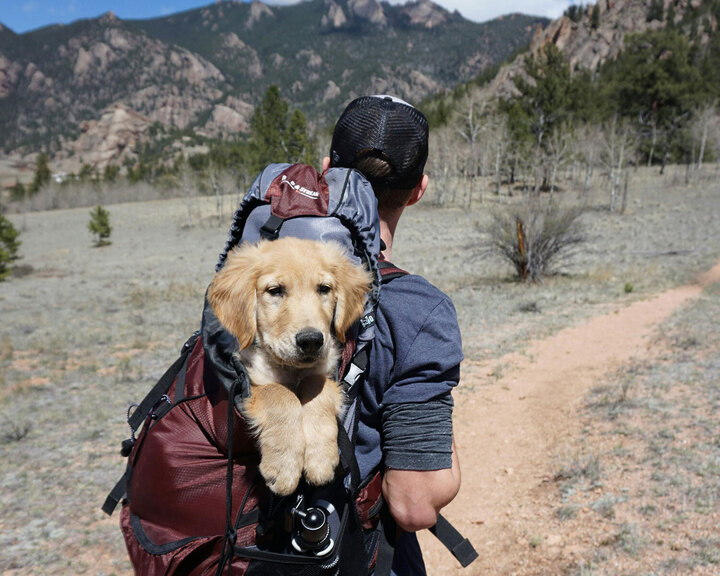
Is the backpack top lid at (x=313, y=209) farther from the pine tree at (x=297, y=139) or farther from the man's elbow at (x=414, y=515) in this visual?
the pine tree at (x=297, y=139)

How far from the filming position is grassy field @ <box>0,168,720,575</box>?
4.71 meters

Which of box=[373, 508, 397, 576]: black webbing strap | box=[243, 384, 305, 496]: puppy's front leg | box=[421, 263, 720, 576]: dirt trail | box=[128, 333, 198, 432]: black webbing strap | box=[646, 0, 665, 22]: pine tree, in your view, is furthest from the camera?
box=[646, 0, 665, 22]: pine tree

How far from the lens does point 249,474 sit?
66.1 inches

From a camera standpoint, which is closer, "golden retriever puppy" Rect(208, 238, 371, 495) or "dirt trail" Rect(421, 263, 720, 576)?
"golden retriever puppy" Rect(208, 238, 371, 495)

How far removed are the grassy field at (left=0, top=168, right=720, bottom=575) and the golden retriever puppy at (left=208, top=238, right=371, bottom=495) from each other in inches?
144

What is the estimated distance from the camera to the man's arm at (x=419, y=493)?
1.65 m

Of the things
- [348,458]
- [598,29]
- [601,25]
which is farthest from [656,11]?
[348,458]

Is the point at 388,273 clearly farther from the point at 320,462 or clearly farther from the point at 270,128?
the point at 270,128

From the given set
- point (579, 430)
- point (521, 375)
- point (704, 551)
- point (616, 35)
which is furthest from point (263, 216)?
point (616, 35)

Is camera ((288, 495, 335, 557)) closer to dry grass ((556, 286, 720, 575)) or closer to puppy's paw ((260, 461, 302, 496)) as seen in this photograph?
puppy's paw ((260, 461, 302, 496))

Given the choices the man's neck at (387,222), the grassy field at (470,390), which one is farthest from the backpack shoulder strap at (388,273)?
the grassy field at (470,390)

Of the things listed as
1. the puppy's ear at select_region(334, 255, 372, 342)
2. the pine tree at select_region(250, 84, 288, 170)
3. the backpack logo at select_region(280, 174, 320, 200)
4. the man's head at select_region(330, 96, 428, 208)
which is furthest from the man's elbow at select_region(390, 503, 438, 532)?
the pine tree at select_region(250, 84, 288, 170)

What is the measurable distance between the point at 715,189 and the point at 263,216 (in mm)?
52960

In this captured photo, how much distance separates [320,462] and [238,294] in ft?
2.29
